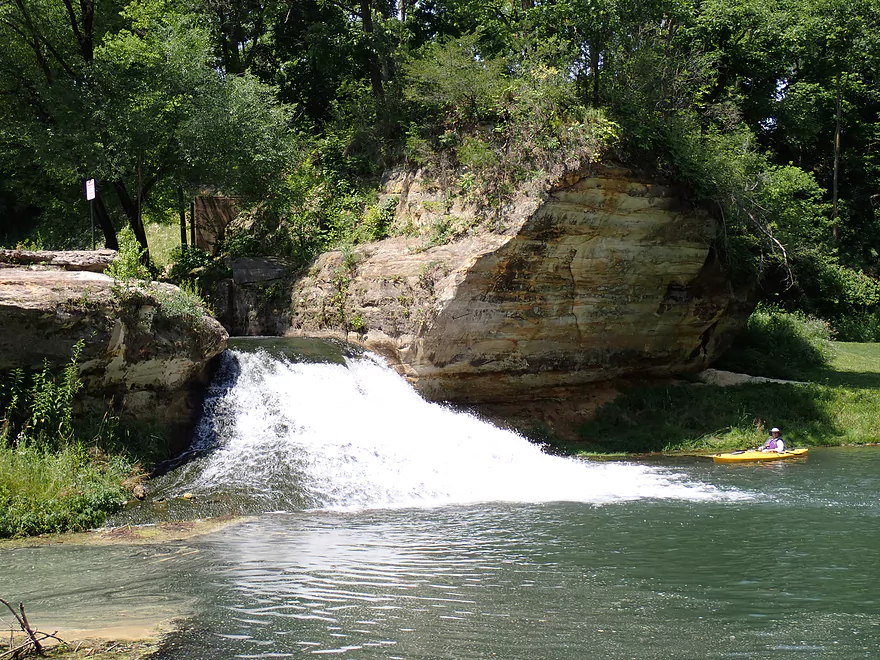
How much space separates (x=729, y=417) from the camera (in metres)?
18.8

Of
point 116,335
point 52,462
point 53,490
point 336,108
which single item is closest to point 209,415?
point 116,335

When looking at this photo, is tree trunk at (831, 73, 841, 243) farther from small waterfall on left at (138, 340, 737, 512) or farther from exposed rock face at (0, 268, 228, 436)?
exposed rock face at (0, 268, 228, 436)

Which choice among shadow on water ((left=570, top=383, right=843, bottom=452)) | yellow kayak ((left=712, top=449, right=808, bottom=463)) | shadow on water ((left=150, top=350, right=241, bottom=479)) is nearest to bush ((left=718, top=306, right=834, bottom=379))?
shadow on water ((left=570, top=383, right=843, bottom=452))

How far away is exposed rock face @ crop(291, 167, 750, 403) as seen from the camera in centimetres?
1630

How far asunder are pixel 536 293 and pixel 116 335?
27.4 ft

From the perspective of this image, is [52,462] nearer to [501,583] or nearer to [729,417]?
[501,583]

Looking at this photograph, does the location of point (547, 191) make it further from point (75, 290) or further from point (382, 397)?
point (75, 290)

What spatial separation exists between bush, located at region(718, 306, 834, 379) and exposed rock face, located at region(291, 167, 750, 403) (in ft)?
13.9

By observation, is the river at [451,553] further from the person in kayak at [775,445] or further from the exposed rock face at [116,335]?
the exposed rock face at [116,335]

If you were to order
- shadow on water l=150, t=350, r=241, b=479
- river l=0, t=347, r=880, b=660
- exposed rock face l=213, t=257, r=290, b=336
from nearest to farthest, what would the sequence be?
river l=0, t=347, r=880, b=660
shadow on water l=150, t=350, r=241, b=479
exposed rock face l=213, t=257, r=290, b=336

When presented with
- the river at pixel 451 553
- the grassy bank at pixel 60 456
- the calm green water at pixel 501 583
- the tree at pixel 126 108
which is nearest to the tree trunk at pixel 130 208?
the tree at pixel 126 108

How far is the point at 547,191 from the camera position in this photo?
16.0 metres

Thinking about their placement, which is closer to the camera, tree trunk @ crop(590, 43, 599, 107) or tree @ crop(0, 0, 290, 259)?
tree trunk @ crop(590, 43, 599, 107)

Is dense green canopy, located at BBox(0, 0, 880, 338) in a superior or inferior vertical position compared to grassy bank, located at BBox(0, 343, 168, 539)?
superior
